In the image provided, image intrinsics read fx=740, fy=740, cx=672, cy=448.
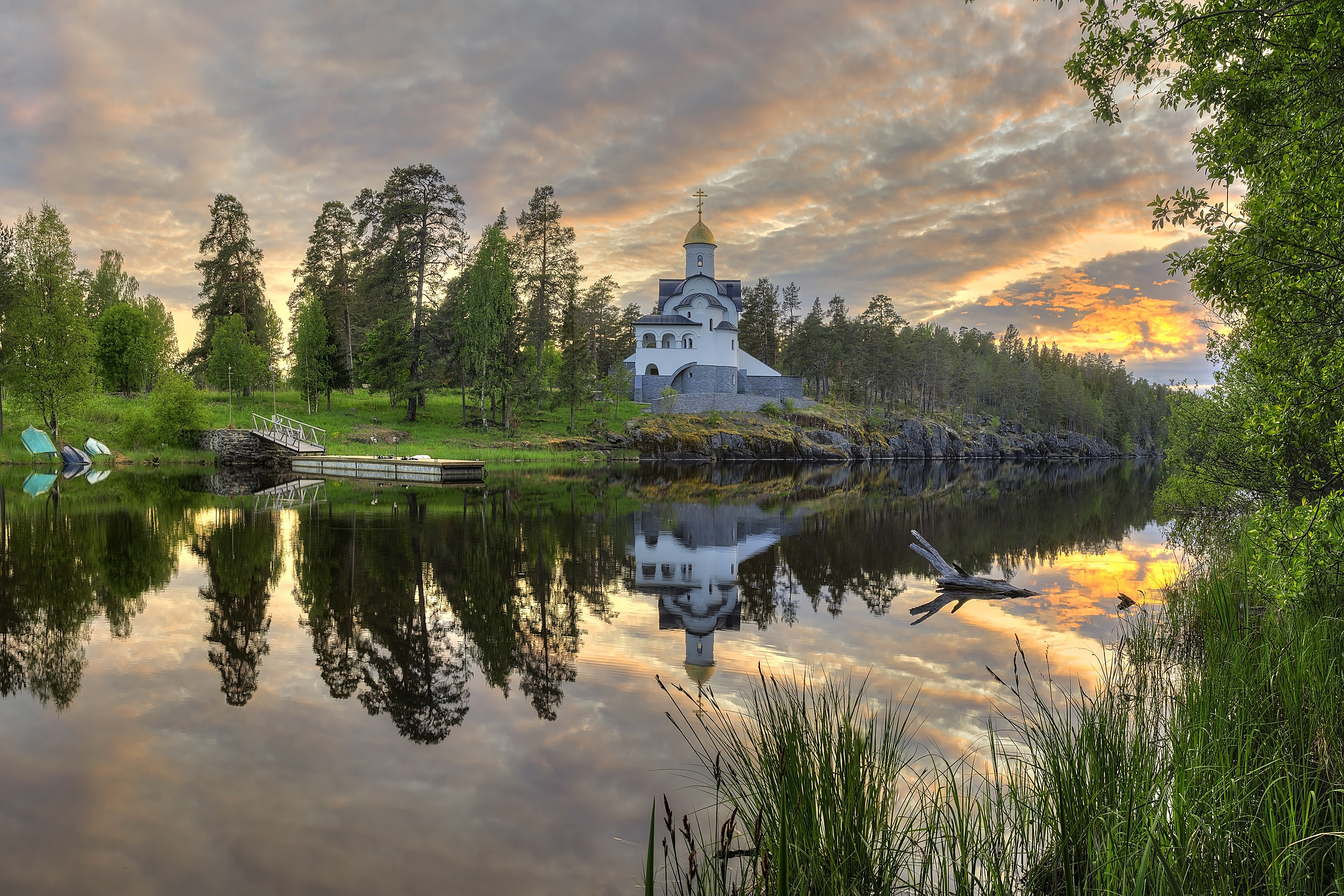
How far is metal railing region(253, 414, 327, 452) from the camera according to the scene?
140ft

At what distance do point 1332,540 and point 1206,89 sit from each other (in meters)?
4.33

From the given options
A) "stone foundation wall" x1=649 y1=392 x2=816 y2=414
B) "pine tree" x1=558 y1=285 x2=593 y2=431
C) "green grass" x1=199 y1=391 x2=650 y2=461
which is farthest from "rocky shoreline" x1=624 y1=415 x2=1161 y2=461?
→ "pine tree" x1=558 y1=285 x2=593 y2=431

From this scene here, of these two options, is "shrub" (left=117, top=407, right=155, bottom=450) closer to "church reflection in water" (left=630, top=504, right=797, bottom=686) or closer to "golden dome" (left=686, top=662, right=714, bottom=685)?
"church reflection in water" (left=630, top=504, right=797, bottom=686)

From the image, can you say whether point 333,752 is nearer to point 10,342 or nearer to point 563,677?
point 563,677

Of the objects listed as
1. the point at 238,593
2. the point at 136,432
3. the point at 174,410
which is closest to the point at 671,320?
the point at 174,410

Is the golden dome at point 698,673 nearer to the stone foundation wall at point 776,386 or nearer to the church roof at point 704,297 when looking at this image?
the stone foundation wall at point 776,386

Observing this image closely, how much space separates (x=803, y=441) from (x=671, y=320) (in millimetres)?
18072

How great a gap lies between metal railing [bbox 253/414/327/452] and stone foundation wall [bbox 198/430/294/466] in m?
0.49

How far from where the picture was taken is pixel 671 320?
241 ft

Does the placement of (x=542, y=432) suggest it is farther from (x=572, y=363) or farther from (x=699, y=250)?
(x=699, y=250)

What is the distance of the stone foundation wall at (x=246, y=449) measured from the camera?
43.0 meters

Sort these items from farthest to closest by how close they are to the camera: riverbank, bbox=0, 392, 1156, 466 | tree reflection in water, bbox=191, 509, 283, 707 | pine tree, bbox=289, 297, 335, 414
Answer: pine tree, bbox=289, 297, 335, 414, riverbank, bbox=0, 392, 1156, 466, tree reflection in water, bbox=191, 509, 283, 707

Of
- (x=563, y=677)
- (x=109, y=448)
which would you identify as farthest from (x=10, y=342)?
(x=563, y=677)

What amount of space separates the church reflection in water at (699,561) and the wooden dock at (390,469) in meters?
13.0
